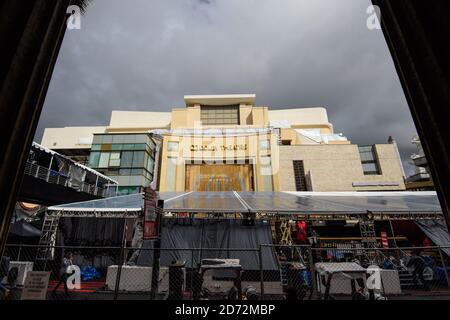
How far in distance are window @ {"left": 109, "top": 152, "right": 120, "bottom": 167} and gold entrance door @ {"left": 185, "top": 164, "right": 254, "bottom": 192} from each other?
13.5m

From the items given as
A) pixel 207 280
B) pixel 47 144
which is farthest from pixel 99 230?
pixel 47 144

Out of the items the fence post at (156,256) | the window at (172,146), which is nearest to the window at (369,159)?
the window at (172,146)

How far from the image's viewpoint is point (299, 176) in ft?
104

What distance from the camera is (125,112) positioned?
56000 mm

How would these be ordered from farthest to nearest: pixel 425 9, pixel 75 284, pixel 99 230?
pixel 99 230
pixel 75 284
pixel 425 9

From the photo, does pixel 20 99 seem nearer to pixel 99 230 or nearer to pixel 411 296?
pixel 411 296

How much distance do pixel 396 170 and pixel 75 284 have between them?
130 ft

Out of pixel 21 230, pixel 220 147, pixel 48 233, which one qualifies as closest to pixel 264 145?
pixel 220 147

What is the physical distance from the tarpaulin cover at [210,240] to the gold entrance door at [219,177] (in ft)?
56.8

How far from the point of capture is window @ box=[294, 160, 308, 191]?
31.3 m

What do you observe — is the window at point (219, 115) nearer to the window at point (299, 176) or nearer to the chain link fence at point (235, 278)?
the window at point (299, 176)

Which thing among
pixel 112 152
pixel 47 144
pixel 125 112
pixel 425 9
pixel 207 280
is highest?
pixel 125 112

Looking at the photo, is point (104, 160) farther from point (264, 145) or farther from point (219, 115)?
point (264, 145)

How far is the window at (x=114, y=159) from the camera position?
118 ft
